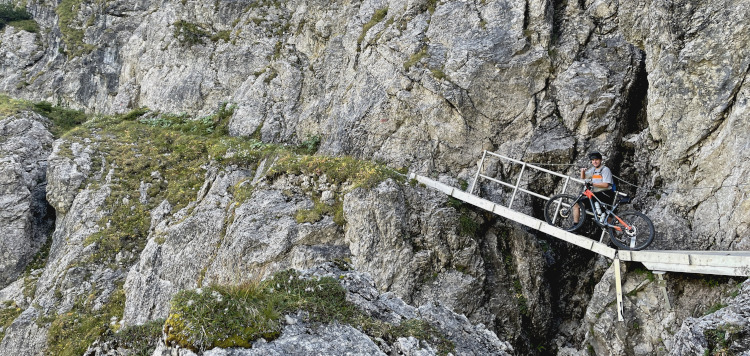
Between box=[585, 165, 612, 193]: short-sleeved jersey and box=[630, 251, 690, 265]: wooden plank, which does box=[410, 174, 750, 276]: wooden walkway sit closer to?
box=[630, 251, 690, 265]: wooden plank

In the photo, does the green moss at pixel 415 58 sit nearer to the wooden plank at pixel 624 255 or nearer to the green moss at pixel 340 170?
the green moss at pixel 340 170

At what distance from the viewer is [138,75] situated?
3142 cm

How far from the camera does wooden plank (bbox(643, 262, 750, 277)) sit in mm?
9469

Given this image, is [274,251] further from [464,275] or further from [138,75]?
[138,75]

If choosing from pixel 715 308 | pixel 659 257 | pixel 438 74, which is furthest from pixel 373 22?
pixel 715 308

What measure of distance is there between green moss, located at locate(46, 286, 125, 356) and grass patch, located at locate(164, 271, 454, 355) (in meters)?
11.4

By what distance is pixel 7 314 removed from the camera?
1764 centimetres

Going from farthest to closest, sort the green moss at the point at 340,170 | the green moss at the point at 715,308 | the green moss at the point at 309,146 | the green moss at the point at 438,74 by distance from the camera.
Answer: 1. the green moss at the point at 309,146
2. the green moss at the point at 438,74
3. the green moss at the point at 340,170
4. the green moss at the point at 715,308

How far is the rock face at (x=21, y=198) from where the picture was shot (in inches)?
798

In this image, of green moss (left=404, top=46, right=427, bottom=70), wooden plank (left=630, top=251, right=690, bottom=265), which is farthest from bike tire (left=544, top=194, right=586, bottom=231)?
green moss (left=404, top=46, right=427, bottom=70)

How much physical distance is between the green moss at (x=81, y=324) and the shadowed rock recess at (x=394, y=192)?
8cm

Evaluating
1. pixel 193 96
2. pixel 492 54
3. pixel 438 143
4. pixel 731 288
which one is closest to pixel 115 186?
pixel 193 96

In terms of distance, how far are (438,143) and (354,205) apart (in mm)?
4959

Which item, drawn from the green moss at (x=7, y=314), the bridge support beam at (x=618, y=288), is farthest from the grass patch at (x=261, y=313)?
the green moss at (x=7, y=314)
